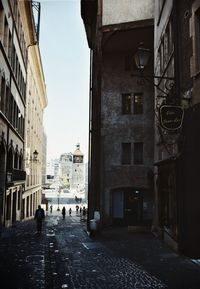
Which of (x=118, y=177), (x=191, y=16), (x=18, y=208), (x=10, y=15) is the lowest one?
(x=18, y=208)

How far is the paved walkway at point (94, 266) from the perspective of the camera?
9031 mm

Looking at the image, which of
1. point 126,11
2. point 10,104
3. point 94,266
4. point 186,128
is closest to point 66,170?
point 10,104

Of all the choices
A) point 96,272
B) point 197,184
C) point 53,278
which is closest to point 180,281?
point 96,272

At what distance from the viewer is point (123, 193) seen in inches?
1016

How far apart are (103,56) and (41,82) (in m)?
30.5

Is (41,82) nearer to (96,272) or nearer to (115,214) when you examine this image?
(115,214)

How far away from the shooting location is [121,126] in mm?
26406

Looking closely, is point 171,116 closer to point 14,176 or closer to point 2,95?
point 2,95

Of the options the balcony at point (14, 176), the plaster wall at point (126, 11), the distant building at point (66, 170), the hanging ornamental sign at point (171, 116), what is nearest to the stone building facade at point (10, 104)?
the balcony at point (14, 176)

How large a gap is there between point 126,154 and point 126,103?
3.86 m

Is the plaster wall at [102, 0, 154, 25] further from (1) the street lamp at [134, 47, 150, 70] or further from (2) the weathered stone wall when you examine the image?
(1) the street lamp at [134, 47, 150, 70]

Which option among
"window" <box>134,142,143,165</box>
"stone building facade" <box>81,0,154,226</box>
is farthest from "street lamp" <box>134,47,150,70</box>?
"window" <box>134,142,143,165</box>

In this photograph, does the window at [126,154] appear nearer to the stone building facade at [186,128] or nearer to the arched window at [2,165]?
the arched window at [2,165]

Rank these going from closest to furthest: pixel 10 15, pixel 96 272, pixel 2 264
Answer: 1. pixel 96 272
2. pixel 2 264
3. pixel 10 15
